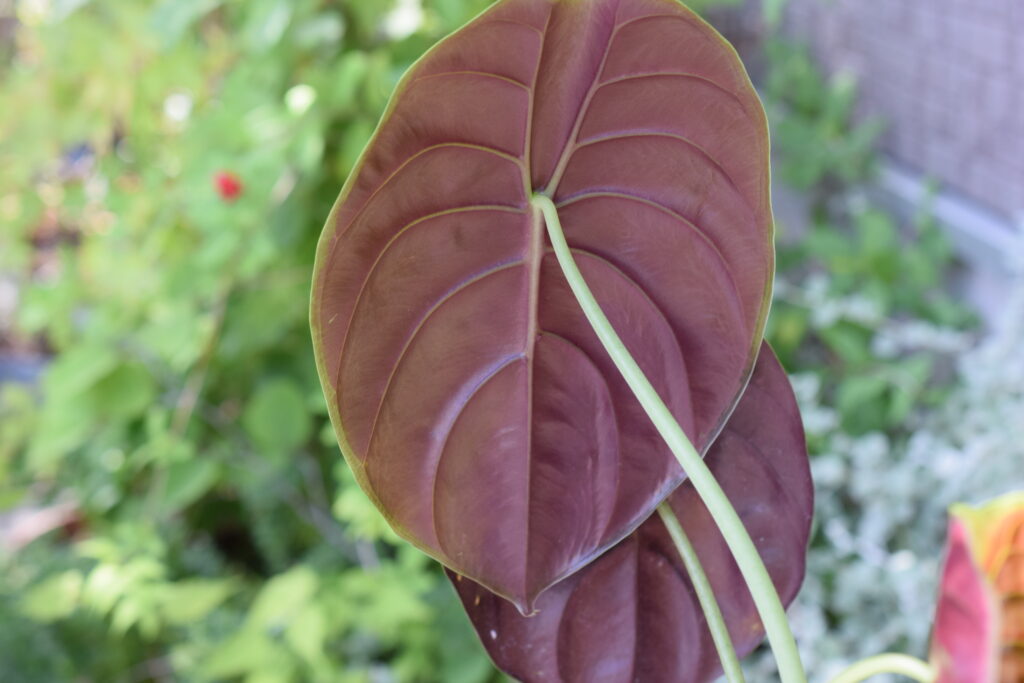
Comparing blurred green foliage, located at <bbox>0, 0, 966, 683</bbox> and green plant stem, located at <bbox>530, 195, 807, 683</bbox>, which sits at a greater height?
green plant stem, located at <bbox>530, 195, 807, 683</bbox>

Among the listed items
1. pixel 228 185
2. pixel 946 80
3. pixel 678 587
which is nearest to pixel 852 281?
pixel 946 80

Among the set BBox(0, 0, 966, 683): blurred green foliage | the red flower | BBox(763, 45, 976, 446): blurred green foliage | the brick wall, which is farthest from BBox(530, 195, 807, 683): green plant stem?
the brick wall

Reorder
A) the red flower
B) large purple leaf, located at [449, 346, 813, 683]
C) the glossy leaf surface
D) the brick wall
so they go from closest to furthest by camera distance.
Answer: the glossy leaf surface
large purple leaf, located at [449, 346, 813, 683]
the red flower
the brick wall

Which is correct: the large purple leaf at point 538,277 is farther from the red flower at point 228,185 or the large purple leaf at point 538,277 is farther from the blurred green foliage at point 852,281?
the blurred green foliage at point 852,281

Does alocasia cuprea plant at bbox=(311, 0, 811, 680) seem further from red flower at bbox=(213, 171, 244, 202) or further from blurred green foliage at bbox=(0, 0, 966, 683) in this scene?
red flower at bbox=(213, 171, 244, 202)

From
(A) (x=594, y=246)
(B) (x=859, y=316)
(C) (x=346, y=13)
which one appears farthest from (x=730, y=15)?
(A) (x=594, y=246)

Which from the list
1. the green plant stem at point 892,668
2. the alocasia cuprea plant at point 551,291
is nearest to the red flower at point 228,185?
the alocasia cuprea plant at point 551,291

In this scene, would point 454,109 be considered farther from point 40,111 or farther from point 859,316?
point 40,111

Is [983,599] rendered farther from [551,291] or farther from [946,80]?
→ [946,80]
